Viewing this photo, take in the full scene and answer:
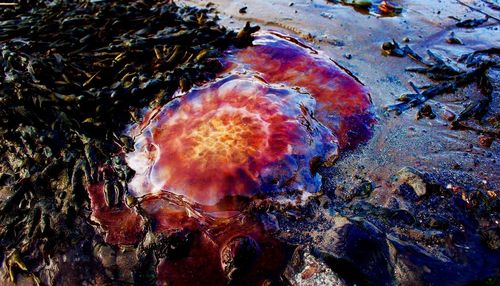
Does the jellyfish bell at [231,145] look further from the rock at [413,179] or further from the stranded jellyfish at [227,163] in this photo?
the rock at [413,179]

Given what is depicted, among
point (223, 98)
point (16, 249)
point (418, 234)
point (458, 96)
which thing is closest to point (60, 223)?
point (16, 249)

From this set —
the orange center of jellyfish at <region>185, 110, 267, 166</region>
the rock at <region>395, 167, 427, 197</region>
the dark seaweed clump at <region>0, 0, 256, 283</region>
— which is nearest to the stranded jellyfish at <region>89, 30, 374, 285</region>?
the orange center of jellyfish at <region>185, 110, 267, 166</region>

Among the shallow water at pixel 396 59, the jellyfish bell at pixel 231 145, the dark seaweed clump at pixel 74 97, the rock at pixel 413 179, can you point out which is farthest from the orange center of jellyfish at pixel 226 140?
the rock at pixel 413 179

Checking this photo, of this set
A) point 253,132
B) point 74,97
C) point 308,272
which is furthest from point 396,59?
point 74,97

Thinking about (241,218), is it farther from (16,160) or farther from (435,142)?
(16,160)

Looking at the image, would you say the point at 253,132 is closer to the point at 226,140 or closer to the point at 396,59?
the point at 226,140
